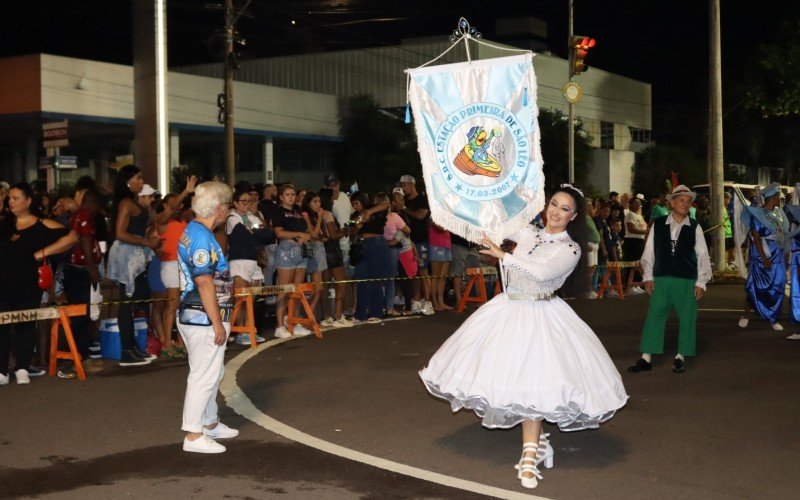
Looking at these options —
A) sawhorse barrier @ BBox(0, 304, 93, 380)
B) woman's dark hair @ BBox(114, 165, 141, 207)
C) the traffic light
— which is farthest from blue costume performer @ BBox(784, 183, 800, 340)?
the traffic light

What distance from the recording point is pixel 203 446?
728 cm

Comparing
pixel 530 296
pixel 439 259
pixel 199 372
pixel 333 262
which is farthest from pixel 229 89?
pixel 530 296

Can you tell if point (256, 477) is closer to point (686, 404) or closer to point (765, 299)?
point (686, 404)

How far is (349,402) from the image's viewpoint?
912 cm

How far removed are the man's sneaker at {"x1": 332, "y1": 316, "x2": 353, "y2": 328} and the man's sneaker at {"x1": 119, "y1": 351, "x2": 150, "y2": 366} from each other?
13.0ft

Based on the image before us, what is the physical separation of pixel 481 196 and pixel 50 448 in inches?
139

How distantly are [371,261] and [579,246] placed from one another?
913cm

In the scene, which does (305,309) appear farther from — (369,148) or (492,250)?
(369,148)

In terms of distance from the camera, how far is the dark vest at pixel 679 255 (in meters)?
10.9

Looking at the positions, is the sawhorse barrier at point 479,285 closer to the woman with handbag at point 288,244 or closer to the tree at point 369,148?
the woman with handbag at point 288,244

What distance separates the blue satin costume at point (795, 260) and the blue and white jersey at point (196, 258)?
8.84 m

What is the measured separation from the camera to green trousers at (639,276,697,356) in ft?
35.6

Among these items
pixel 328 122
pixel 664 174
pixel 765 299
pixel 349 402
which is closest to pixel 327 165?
pixel 328 122

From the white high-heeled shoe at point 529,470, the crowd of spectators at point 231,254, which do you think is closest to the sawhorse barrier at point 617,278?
the crowd of spectators at point 231,254
